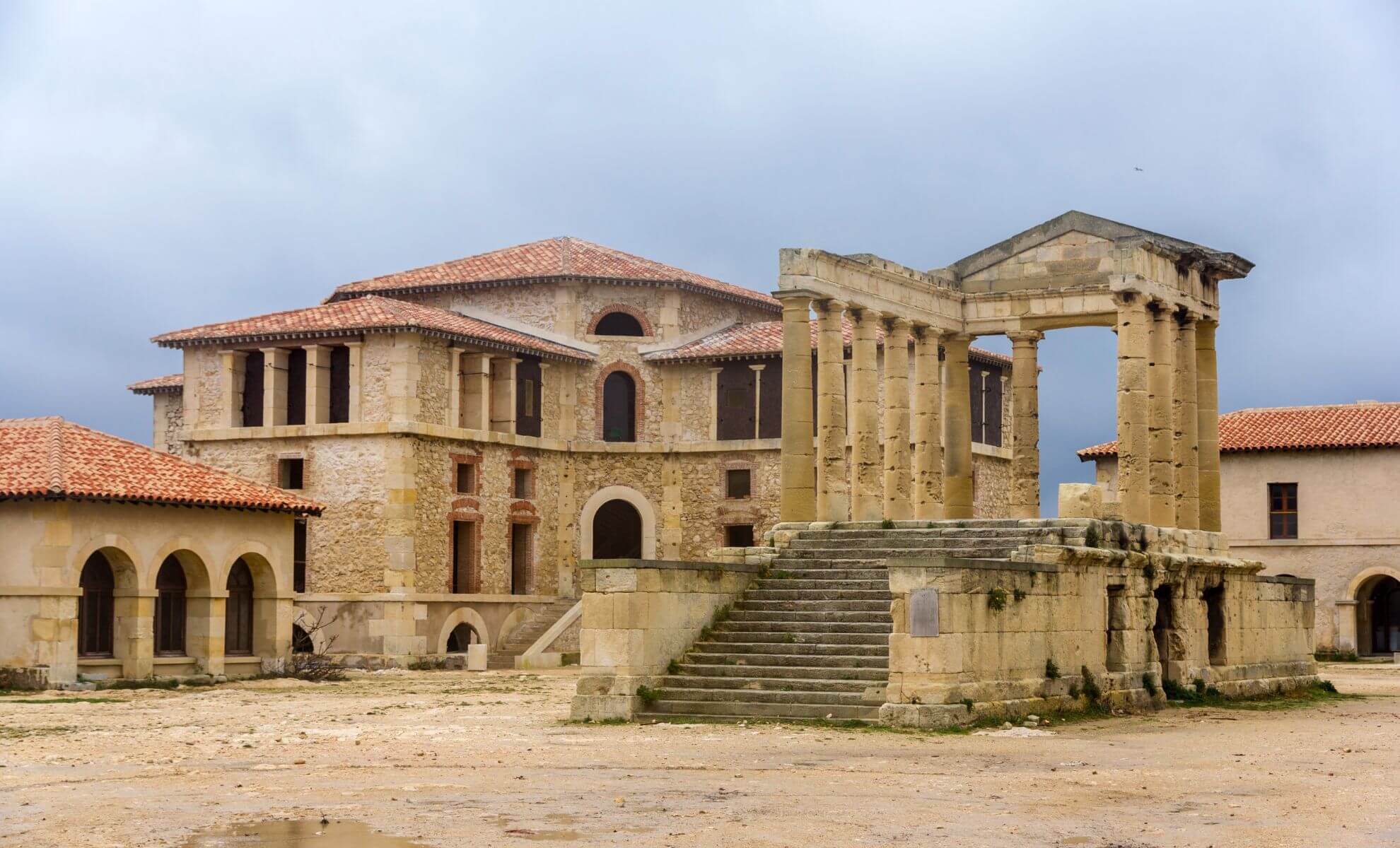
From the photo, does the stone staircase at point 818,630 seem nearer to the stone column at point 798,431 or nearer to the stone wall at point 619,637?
the stone wall at point 619,637

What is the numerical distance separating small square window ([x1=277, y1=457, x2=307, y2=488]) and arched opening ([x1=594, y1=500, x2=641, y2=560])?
8.84 m

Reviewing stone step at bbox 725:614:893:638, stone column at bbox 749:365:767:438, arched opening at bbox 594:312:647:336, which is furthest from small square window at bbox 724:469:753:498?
stone step at bbox 725:614:893:638

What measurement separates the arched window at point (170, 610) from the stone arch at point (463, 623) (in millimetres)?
9571

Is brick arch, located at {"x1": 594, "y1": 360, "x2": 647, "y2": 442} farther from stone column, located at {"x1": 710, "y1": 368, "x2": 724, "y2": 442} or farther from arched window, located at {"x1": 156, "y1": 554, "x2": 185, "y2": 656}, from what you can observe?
arched window, located at {"x1": 156, "y1": 554, "x2": 185, "y2": 656}

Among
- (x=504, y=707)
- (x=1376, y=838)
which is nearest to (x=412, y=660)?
(x=504, y=707)

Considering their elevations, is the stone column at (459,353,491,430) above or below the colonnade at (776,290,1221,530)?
above

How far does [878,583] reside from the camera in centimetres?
2683

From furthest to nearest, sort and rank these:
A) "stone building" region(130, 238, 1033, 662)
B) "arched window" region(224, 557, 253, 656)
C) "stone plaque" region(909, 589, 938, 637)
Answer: "stone building" region(130, 238, 1033, 662) < "arched window" region(224, 557, 253, 656) < "stone plaque" region(909, 589, 938, 637)

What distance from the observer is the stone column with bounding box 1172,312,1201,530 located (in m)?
32.4

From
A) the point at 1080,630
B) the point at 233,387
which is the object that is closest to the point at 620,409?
the point at 233,387

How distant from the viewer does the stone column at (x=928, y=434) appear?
33844mm

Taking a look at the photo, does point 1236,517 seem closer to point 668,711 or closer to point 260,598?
point 260,598

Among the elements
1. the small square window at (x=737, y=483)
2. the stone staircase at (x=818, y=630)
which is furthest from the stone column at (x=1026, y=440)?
the small square window at (x=737, y=483)

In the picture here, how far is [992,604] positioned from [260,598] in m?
20.0
